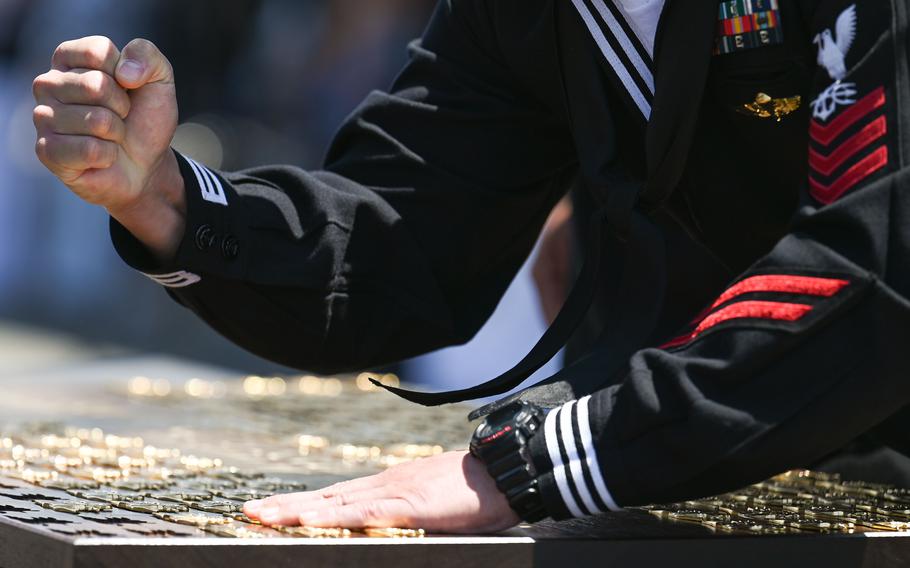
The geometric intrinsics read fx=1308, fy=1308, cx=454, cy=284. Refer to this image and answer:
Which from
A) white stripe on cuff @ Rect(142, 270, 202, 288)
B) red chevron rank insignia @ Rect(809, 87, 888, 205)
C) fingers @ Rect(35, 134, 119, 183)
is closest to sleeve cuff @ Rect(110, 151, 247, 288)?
white stripe on cuff @ Rect(142, 270, 202, 288)

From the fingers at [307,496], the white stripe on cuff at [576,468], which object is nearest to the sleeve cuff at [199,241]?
the fingers at [307,496]

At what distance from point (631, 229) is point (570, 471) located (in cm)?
26

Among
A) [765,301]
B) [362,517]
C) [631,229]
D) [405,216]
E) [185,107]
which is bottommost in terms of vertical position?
[362,517]

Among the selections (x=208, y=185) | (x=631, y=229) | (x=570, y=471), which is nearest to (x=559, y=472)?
(x=570, y=471)

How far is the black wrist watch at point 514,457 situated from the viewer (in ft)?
3.01

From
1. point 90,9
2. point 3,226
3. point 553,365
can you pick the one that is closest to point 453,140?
point 553,365

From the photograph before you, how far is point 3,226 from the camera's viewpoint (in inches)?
221

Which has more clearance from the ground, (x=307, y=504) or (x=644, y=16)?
(x=644, y=16)

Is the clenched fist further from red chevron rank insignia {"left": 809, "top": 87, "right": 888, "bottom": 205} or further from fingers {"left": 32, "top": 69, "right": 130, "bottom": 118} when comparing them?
red chevron rank insignia {"left": 809, "top": 87, "right": 888, "bottom": 205}

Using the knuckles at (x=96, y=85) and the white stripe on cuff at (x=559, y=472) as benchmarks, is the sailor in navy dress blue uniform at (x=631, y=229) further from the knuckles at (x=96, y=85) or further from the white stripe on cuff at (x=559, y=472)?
the knuckles at (x=96, y=85)

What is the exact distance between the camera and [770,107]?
3.63 feet

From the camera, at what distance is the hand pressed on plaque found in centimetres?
91

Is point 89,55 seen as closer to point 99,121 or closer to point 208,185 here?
point 99,121

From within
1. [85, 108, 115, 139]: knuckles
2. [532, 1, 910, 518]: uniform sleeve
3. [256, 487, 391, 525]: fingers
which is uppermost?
[85, 108, 115, 139]: knuckles
